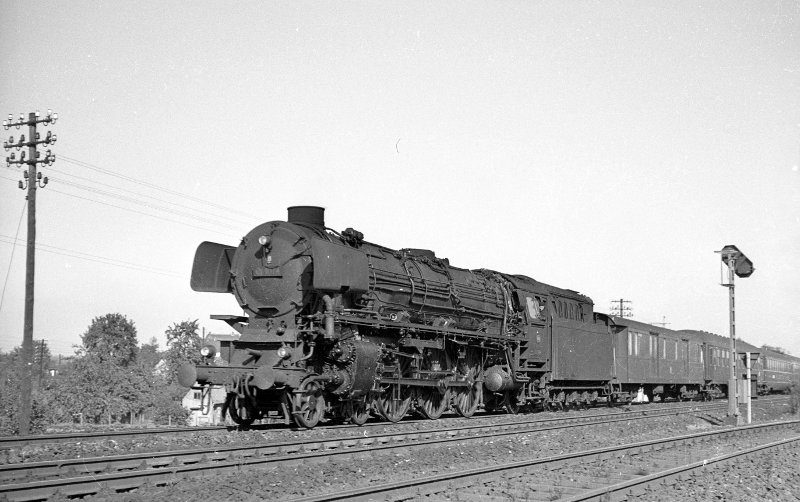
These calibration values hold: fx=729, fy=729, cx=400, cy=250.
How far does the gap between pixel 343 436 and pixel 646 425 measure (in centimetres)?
895

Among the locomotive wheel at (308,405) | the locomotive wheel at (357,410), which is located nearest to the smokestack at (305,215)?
the locomotive wheel at (308,405)

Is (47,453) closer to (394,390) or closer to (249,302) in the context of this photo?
(249,302)

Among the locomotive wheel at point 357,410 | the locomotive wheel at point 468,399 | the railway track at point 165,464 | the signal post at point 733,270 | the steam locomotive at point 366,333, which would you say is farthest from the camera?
the signal post at point 733,270

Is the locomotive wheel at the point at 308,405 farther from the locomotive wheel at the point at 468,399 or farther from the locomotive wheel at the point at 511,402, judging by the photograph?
the locomotive wheel at the point at 511,402

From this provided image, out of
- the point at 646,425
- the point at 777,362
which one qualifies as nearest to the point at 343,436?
the point at 646,425

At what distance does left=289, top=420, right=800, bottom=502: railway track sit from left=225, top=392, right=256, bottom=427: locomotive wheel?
610 centimetres

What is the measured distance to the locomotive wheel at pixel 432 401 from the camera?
1750cm

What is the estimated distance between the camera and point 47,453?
10.7 m

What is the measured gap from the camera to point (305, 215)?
50.5 ft

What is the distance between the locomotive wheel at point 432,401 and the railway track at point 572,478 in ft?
19.0

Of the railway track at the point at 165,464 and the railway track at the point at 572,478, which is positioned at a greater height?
the railway track at the point at 165,464

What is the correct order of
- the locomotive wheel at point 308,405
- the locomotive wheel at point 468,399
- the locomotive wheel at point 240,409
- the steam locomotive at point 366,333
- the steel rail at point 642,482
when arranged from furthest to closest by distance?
the locomotive wheel at point 468,399 < the locomotive wheel at point 240,409 < the steam locomotive at point 366,333 < the locomotive wheel at point 308,405 < the steel rail at point 642,482

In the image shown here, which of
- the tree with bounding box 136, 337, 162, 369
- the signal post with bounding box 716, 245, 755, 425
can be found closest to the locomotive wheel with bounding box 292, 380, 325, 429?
the signal post with bounding box 716, 245, 755, 425

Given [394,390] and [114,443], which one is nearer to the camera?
[114,443]
